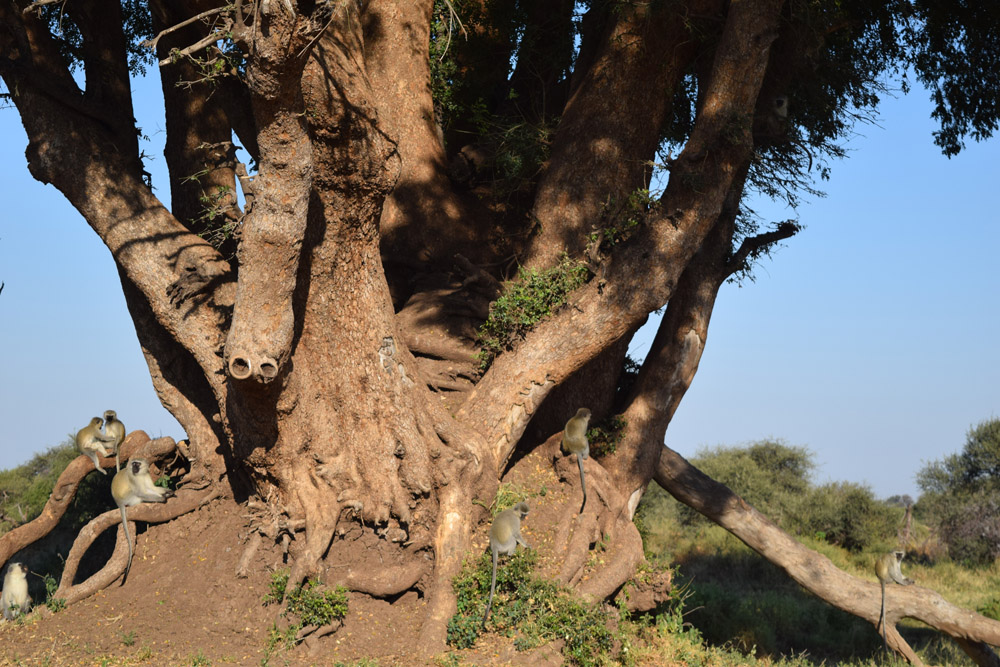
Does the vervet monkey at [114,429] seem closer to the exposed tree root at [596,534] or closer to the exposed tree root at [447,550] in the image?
the exposed tree root at [447,550]

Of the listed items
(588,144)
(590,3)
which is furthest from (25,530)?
(590,3)

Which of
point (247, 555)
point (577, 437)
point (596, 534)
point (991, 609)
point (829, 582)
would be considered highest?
point (991, 609)

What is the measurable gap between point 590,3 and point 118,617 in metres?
9.03

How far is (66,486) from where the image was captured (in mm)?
10664

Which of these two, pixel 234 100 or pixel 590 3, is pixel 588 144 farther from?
pixel 234 100

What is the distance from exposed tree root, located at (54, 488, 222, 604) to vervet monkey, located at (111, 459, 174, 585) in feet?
0.26

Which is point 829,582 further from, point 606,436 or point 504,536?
point 504,536

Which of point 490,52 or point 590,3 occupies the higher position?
point 590,3

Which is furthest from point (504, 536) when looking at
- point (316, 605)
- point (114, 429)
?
point (114, 429)

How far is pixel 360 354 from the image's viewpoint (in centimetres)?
833

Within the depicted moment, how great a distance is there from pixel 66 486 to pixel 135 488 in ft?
5.78

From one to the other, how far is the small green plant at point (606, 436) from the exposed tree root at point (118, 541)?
14.4 ft

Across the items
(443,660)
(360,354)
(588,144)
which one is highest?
(588,144)

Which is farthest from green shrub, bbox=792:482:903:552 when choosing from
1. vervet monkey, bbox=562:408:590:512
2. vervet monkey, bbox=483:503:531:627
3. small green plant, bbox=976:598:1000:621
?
vervet monkey, bbox=483:503:531:627
